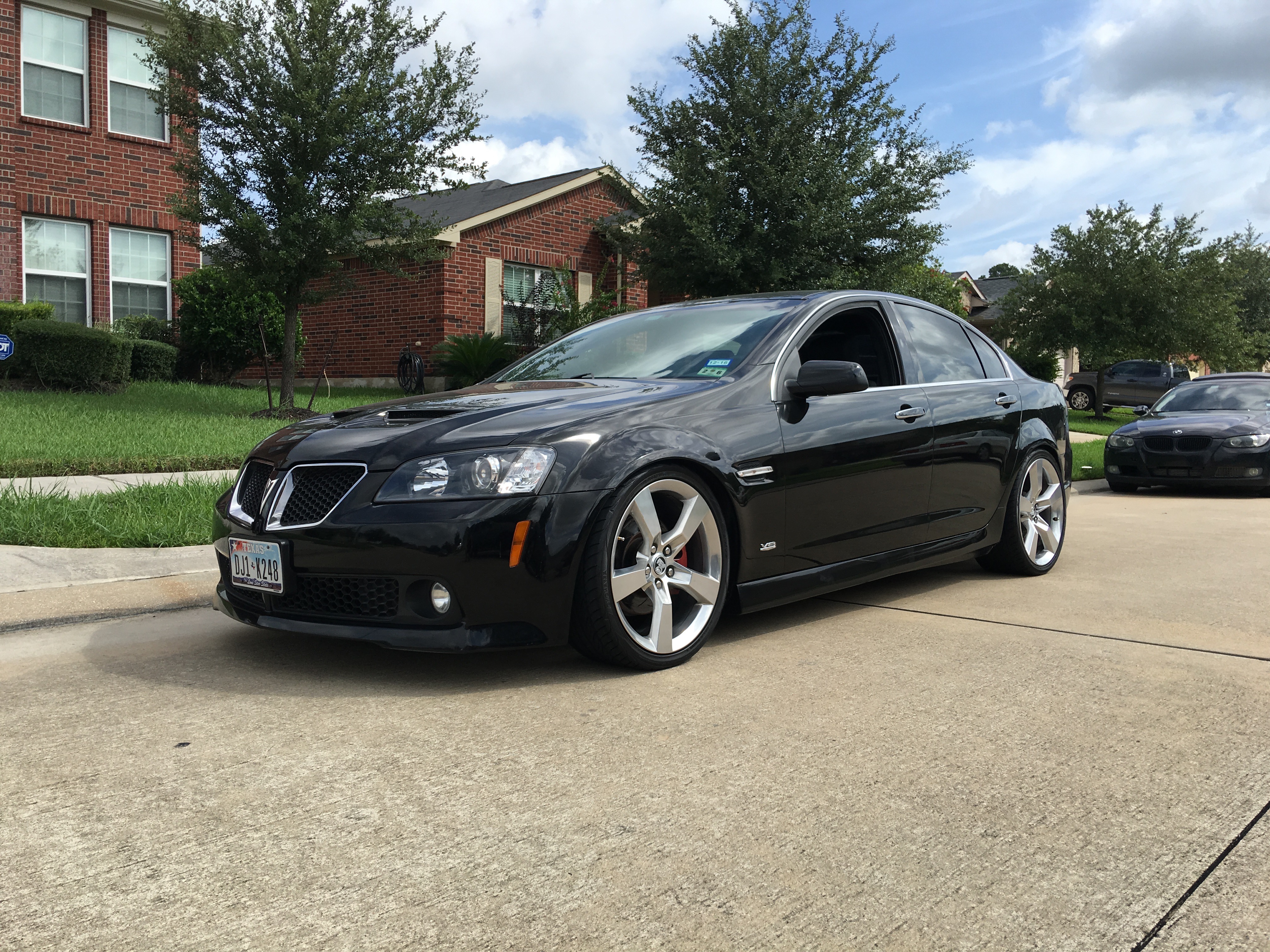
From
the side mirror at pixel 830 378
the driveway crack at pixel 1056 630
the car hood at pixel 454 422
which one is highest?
the side mirror at pixel 830 378

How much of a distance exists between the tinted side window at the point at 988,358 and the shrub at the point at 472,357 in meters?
13.1

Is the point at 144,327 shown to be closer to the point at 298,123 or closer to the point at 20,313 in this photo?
the point at 20,313

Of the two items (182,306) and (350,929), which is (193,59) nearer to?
(182,306)

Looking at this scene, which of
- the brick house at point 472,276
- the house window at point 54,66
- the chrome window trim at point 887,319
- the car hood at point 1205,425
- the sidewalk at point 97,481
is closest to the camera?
the chrome window trim at point 887,319

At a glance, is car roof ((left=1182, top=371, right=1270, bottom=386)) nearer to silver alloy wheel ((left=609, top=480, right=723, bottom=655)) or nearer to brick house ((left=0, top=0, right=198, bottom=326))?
silver alloy wheel ((left=609, top=480, right=723, bottom=655))

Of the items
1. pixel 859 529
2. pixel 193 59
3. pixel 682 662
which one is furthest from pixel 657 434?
pixel 193 59

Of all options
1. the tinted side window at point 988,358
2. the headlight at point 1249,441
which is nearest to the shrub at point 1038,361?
the headlight at point 1249,441

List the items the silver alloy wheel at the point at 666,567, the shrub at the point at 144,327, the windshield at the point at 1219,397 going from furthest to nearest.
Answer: the shrub at the point at 144,327
the windshield at the point at 1219,397
the silver alloy wheel at the point at 666,567

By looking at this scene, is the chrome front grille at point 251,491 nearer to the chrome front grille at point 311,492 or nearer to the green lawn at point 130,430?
the chrome front grille at point 311,492

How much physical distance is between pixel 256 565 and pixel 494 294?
58.2 ft

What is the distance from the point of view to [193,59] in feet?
45.1

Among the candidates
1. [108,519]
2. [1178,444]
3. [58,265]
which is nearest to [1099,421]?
[1178,444]

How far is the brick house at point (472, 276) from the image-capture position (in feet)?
68.3

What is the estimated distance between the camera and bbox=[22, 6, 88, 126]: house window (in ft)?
57.4
